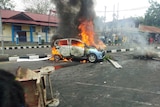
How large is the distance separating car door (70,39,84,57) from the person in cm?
1367

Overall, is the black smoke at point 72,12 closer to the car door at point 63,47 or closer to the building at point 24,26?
A: the car door at point 63,47

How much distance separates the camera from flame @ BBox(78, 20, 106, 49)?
1738 cm

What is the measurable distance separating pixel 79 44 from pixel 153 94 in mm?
8600

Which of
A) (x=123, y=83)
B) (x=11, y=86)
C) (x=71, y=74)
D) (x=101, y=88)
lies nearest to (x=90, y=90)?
(x=101, y=88)

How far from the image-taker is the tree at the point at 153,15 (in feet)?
173

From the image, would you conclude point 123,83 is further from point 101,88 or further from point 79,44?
point 79,44

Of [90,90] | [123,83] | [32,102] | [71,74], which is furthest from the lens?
[71,74]

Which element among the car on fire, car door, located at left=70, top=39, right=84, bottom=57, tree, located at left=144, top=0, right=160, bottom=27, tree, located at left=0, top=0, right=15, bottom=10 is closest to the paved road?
the car on fire

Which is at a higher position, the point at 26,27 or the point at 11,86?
the point at 26,27

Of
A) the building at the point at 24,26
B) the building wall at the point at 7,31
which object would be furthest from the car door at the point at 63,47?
the building wall at the point at 7,31

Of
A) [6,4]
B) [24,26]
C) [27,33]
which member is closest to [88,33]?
[24,26]

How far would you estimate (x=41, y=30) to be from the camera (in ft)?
116

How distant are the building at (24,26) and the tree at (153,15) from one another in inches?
1073

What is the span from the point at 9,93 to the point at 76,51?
546 inches
